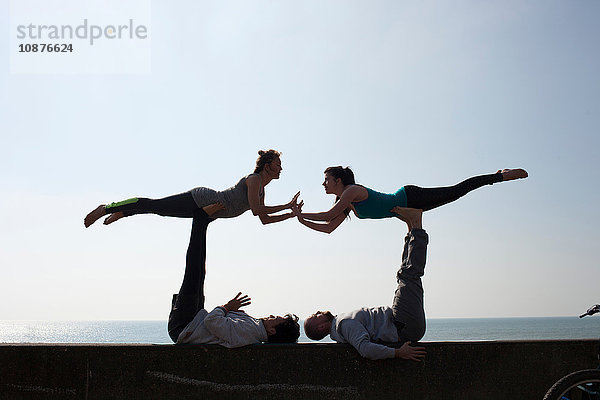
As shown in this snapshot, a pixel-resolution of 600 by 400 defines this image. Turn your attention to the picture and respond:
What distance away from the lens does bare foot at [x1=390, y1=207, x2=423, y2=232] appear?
17.8 ft

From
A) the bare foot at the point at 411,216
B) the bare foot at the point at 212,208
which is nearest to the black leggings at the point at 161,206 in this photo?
the bare foot at the point at 212,208

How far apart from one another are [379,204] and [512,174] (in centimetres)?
159

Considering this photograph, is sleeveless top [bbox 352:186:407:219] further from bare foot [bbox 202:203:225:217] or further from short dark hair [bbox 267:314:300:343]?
short dark hair [bbox 267:314:300:343]

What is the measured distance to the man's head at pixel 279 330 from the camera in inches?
198

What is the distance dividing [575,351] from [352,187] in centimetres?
270

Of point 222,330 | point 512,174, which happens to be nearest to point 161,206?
point 222,330

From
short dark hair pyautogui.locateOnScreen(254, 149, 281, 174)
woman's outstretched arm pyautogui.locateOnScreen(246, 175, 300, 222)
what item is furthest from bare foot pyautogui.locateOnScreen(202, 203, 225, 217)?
short dark hair pyautogui.locateOnScreen(254, 149, 281, 174)

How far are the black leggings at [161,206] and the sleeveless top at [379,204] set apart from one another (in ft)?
6.04

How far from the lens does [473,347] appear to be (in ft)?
15.3

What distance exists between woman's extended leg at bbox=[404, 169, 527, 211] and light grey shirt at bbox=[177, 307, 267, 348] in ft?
7.31

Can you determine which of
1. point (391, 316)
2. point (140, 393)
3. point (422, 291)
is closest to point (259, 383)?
point (140, 393)

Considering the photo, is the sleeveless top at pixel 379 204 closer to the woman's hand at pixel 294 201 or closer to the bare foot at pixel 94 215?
the woman's hand at pixel 294 201

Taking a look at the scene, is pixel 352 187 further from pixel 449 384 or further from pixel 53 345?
pixel 53 345

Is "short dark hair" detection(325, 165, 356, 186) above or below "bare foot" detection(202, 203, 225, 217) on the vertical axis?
above
